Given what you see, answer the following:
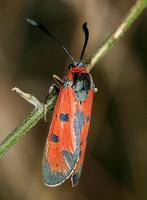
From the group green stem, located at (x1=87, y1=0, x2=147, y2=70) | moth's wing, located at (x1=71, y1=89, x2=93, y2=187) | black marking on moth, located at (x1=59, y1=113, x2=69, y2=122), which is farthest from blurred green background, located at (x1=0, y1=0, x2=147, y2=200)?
green stem, located at (x1=87, y1=0, x2=147, y2=70)

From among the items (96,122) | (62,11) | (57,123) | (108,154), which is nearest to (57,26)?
(62,11)

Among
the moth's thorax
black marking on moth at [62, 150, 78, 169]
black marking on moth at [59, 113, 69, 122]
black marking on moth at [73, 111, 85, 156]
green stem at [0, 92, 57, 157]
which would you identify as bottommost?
black marking on moth at [62, 150, 78, 169]

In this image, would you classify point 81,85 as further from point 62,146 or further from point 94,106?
point 94,106

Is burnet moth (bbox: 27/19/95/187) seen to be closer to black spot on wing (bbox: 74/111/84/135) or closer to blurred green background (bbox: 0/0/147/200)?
black spot on wing (bbox: 74/111/84/135)

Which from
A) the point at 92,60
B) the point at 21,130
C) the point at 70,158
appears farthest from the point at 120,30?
the point at 70,158

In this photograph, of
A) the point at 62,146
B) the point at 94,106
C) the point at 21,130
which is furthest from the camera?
the point at 94,106

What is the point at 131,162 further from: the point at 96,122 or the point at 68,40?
the point at 68,40
